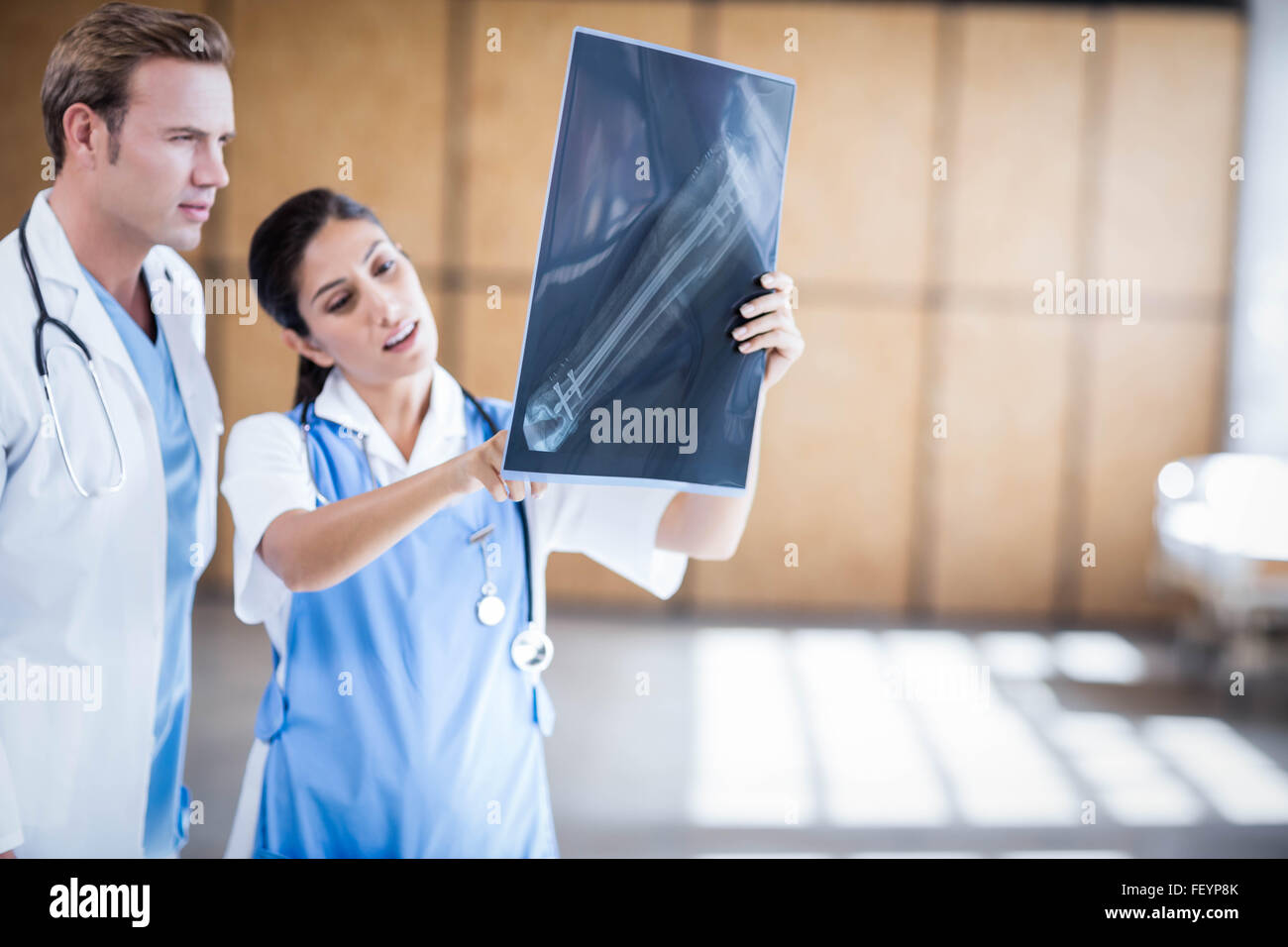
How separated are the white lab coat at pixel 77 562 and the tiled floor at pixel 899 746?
98cm

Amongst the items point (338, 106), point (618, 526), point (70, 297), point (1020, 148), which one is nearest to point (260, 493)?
point (70, 297)

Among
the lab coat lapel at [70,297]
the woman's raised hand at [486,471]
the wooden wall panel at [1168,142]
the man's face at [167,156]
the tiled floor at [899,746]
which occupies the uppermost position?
the wooden wall panel at [1168,142]

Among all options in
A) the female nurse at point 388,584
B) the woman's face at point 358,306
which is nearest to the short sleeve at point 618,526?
the female nurse at point 388,584

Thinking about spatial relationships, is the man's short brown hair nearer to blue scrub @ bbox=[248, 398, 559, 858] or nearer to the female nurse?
the female nurse

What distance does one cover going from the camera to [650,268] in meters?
1.38

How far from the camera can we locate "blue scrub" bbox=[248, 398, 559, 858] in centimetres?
142

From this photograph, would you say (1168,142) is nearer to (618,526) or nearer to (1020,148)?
(1020,148)

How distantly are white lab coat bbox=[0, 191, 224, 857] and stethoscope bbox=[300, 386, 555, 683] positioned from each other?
0.27 metres

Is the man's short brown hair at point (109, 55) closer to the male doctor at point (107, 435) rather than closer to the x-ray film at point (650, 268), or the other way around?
the male doctor at point (107, 435)

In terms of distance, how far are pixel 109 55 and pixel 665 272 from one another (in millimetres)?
1040

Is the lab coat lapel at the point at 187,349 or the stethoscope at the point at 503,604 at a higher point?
the lab coat lapel at the point at 187,349

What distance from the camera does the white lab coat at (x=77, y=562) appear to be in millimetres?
1405

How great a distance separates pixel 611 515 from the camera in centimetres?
150

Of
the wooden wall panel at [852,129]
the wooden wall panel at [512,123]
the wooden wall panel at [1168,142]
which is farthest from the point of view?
the wooden wall panel at [852,129]
